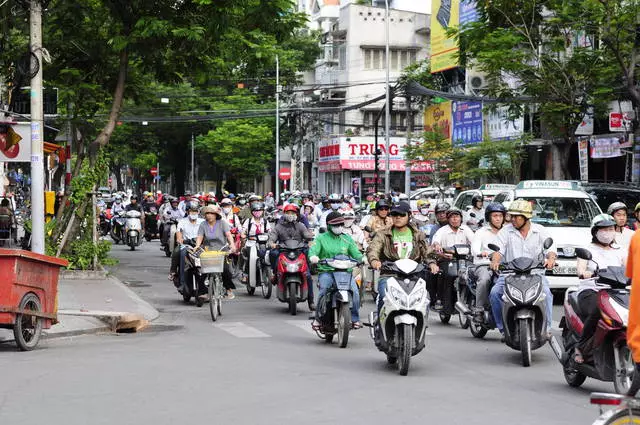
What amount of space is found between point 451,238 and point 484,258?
2195 millimetres

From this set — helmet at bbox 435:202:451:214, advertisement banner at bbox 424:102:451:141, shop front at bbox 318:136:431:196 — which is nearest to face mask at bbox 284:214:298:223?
helmet at bbox 435:202:451:214

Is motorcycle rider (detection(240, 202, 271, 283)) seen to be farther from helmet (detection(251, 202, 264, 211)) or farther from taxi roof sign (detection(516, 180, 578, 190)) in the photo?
taxi roof sign (detection(516, 180, 578, 190))

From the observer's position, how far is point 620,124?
33.3 m

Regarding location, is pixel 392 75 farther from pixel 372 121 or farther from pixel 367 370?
pixel 367 370

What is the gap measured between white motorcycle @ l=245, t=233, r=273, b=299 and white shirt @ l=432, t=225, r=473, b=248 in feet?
16.4

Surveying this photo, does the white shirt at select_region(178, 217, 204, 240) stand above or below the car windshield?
below

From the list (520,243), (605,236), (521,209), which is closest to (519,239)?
(520,243)

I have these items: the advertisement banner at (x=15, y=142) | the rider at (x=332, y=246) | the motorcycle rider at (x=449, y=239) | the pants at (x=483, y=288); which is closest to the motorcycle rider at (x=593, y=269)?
the pants at (x=483, y=288)

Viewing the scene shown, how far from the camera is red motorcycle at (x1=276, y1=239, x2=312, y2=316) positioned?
17359 mm

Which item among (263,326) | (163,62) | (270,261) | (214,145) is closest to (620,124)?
(163,62)

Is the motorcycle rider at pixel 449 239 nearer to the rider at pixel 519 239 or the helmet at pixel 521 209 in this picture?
the rider at pixel 519 239

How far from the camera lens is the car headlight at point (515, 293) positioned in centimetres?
1147

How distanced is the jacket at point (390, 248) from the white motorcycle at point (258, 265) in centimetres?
777

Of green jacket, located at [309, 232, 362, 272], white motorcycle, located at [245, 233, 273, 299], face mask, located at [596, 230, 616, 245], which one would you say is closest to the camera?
face mask, located at [596, 230, 616, 245]
